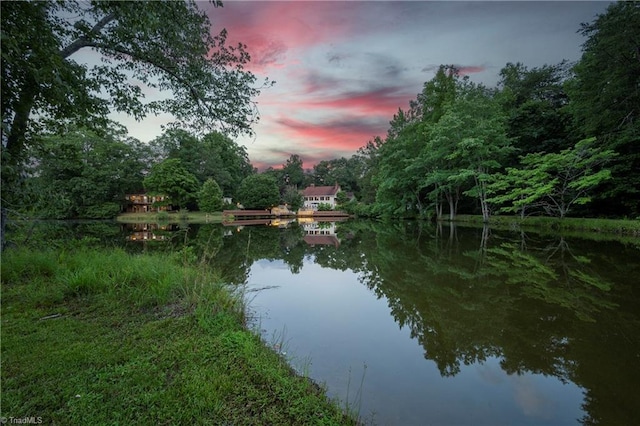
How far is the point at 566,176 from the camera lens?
55.1 feet

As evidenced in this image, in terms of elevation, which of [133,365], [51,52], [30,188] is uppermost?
[51,52]

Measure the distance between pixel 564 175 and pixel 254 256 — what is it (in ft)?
62.5

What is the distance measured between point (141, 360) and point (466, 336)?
3667 mm

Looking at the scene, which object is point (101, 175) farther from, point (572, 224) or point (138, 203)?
point (572, 224)

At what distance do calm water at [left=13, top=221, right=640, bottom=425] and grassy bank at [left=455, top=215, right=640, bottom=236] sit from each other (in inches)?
303

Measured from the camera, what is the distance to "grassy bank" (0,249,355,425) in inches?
76.5

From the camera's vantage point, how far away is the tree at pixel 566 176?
1547 centimetres

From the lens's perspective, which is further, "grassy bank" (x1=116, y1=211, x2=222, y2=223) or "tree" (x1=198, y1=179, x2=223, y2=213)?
"tree" (x1=198, y1=179, x2=223, y2=213)

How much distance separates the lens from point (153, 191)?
33.7m

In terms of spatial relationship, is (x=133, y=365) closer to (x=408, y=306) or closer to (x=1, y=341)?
(x=1, y=341)

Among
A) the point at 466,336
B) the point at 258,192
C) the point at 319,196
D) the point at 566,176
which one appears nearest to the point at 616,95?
the point at 566,176

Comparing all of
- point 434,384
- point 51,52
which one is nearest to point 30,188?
point 51,52

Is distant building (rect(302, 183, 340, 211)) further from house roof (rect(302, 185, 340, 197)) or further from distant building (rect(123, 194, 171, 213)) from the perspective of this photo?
distant building (rect(123, 194, 171, 213))

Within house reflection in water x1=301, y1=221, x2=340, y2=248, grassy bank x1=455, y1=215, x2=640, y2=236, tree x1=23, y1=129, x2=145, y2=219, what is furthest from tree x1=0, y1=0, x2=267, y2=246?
tree x1=23, y1=129, x2=145, y2=219
